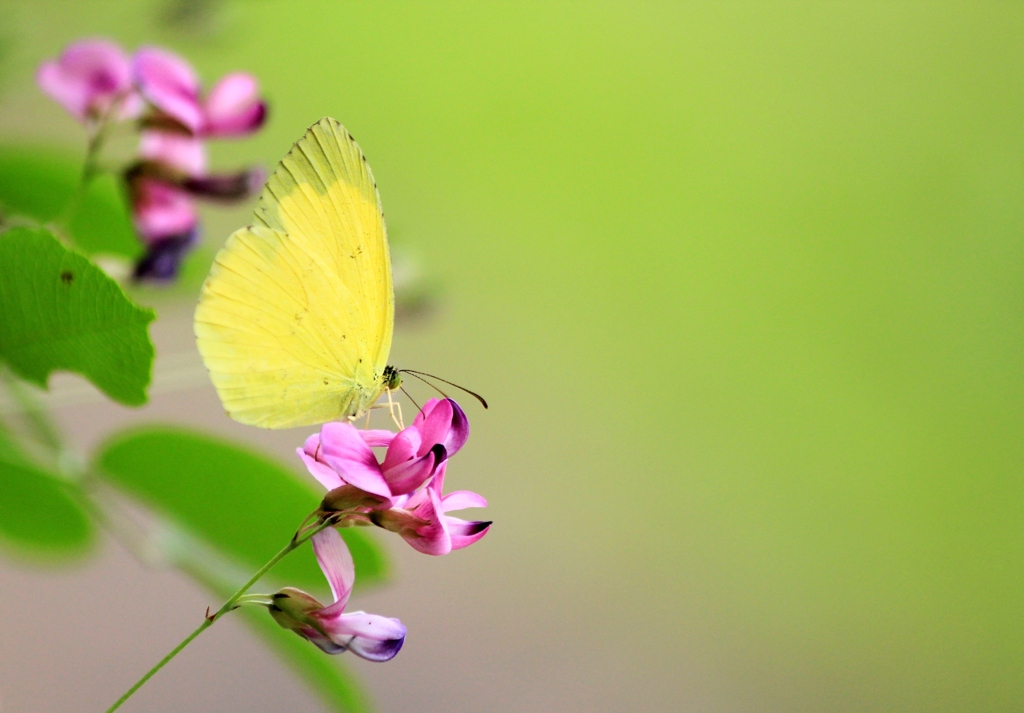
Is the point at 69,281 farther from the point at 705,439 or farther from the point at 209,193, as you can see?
the point at 705,439

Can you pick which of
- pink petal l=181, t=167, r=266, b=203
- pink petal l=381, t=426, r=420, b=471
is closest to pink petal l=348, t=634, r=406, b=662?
pink petal l=381, t=426, r=420, b=471

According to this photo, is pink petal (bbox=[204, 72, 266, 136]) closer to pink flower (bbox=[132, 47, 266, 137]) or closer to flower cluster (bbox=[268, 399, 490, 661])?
pink flower (bbox=[132, 47, 266, 137])

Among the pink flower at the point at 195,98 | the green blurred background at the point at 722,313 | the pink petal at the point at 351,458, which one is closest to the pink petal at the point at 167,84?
the pink flower at the point at 195,98

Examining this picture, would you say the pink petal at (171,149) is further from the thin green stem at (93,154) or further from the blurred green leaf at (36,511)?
the blurred green leaf at (36,511)

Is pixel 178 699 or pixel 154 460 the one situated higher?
pixel 154 460

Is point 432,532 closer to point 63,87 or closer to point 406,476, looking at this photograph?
point 406,476

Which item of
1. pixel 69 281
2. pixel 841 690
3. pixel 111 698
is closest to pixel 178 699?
pixel 111 698
